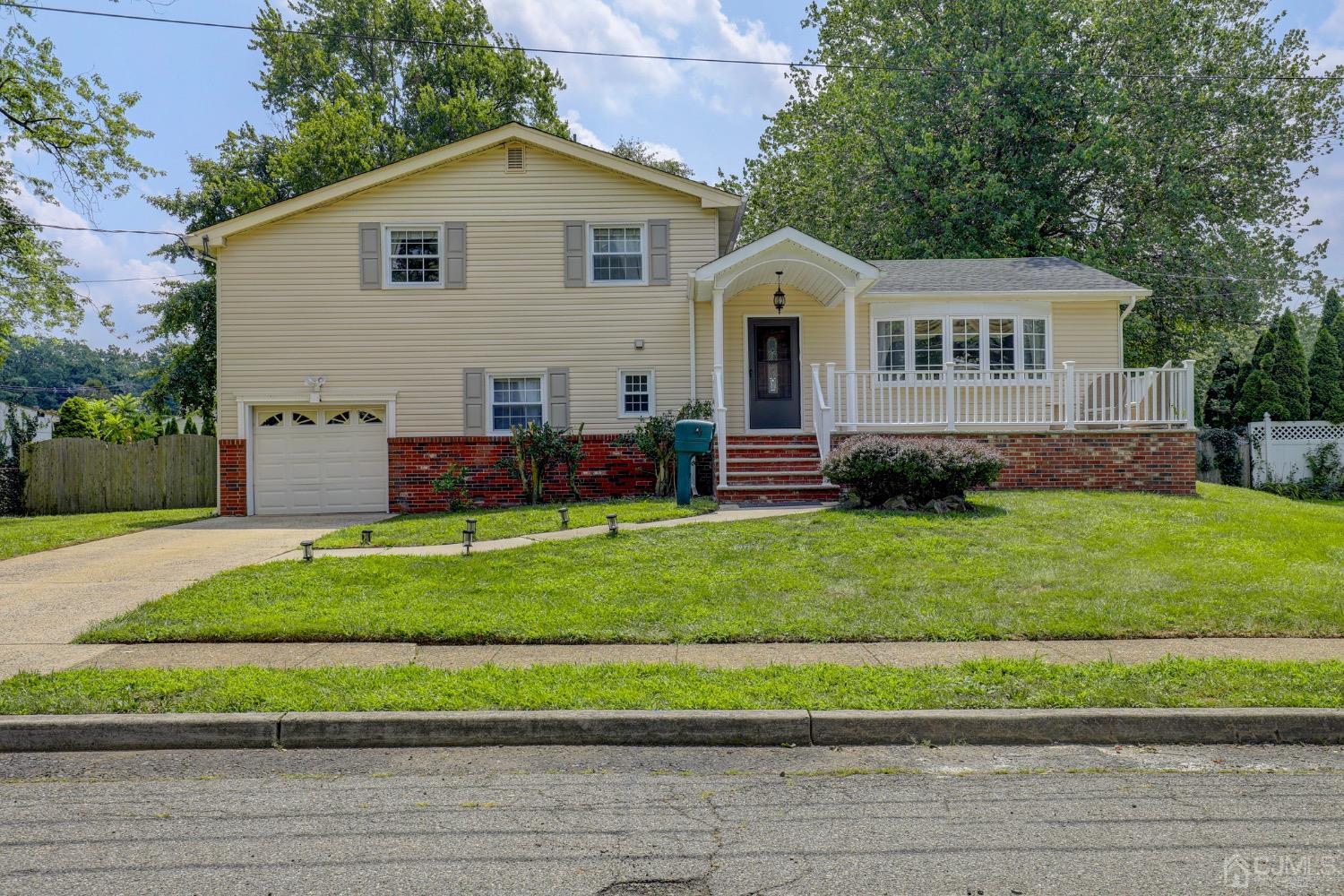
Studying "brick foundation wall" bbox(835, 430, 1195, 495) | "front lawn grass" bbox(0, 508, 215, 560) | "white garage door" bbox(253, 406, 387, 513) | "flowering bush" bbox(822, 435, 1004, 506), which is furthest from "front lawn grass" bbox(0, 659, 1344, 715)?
"white garage door" bbox(253, 406, 387, 513)

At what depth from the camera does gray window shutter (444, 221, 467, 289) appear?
55.1ft

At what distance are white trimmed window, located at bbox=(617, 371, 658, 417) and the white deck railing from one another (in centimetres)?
314

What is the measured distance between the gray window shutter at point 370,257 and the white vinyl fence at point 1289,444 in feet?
62.0

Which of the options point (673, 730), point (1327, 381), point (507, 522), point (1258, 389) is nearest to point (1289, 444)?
point (1258, 389)

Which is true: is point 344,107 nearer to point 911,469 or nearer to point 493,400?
point 493,400

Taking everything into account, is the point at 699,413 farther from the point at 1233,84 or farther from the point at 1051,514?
the point at 1233,84

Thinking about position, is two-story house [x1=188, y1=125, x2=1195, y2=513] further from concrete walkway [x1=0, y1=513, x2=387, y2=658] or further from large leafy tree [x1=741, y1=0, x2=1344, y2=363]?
large leafy tree [x1=741, y1=0, x2=1344, y2=363]

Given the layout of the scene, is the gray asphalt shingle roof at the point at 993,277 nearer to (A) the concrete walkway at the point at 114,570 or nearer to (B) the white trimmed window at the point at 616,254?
(B) the white trimmed window at the point at 616,254

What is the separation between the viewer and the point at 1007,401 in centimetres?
1591

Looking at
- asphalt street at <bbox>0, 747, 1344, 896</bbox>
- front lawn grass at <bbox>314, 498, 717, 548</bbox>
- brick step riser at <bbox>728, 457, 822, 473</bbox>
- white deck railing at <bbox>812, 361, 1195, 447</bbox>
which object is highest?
white deck railing at <bbox>812, 361, 1195, 447</bbox>

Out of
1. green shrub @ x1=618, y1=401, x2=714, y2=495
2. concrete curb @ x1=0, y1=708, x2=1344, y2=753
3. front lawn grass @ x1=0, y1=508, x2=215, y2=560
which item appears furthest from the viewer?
green shrub @ x1=618, y1=401, x2=714, y2=495

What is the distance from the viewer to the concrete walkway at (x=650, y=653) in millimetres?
6133

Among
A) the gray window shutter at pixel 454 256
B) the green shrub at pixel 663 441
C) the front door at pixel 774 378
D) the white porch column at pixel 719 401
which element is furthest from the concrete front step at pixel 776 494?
the gray window shutter at pixel 454 256

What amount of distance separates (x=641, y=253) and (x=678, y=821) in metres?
14.0
